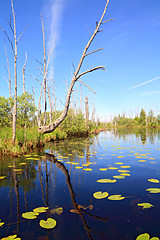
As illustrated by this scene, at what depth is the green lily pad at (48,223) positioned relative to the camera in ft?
6.34

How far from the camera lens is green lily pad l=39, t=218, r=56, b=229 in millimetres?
1932

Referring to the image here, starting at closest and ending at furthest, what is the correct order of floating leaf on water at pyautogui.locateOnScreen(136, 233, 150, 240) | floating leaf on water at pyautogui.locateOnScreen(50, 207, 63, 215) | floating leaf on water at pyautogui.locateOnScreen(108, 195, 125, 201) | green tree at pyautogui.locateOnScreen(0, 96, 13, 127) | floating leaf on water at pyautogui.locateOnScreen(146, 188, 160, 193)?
floating leaf on water at pyautogui.locateOnScreen(136, 233, 150, 240) → floating leaf on water at pyautogui.locateOnScreen(50, 207, 63, 215) → floating leaf on water at pyautogui.locateOnScreen(108, 195, 125, 201) → floating leaf on water at pyautogui.locateOnScreen(146, 188, 160, 193) → green tree at pyautogui.locateOnScreen(0, 96, 13, 127)

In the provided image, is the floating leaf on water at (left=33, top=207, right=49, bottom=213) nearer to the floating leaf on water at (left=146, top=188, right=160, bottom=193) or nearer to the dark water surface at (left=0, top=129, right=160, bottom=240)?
the dark water surface at (left=0, top=129, right=160, bottom=240)

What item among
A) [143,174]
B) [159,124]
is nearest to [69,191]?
[143,174]

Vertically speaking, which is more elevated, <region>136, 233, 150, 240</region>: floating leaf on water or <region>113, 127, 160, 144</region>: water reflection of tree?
<region>113, 127, 160, 144</region>: water reflection of tree

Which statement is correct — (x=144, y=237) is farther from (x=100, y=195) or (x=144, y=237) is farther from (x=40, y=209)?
(x=40, y=209)

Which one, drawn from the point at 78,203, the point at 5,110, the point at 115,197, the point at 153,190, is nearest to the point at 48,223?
the point at 78,203

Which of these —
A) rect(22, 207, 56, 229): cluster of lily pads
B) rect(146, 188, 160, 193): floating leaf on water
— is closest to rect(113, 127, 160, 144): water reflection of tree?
rect(146, 188, 160, 193): floating leaf on water

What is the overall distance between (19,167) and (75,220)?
3238mm

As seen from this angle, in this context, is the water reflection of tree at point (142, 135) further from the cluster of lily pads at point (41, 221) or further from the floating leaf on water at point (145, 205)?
the cluster of lily pads at point (41, 221)

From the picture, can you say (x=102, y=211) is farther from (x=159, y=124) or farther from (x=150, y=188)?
(x=159, y=124)

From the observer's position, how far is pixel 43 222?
2.01 m

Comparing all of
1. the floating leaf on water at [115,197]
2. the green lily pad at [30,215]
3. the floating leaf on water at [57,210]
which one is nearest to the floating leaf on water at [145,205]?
the floating leaf on water at [115,197]

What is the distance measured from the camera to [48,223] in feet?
6.50
